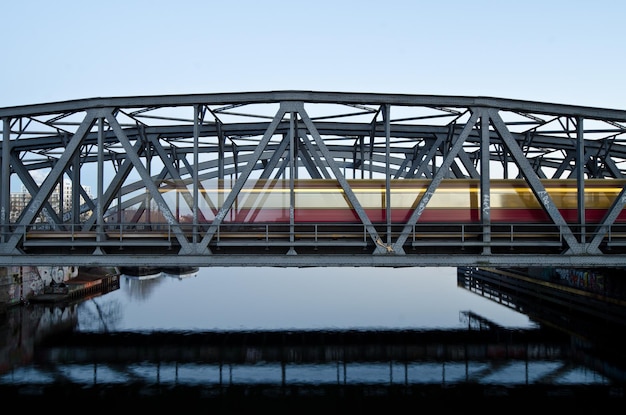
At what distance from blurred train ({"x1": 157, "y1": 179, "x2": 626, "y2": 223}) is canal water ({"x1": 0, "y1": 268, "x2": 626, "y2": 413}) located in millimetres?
8108

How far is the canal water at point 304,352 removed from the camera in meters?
25.5

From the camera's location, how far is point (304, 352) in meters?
32.8

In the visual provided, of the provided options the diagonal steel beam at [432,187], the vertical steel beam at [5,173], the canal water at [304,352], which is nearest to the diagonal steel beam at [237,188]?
the diagonal steel beam at [432,187]

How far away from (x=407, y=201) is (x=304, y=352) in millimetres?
11803

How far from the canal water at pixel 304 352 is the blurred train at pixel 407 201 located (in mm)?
8108

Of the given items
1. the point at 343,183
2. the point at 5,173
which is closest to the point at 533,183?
the point at 343,183

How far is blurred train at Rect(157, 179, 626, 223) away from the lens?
87.5ft

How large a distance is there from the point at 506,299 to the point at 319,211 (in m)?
35.2

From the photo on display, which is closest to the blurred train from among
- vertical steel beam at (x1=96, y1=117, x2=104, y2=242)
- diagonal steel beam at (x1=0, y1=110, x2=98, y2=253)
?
vertical steel beam at (x1=96, y1=117, x2=104, y2=242)

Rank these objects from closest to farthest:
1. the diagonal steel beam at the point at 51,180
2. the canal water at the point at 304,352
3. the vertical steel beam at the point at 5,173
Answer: the diagonal steel beam at the point at 51,180, the vertical steel beam at the point at 5,173, the canal water at the point at 304,352

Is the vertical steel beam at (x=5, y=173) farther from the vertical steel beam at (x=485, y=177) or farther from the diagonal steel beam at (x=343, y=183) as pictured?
the vertical steel beam at (x=485, y=177)

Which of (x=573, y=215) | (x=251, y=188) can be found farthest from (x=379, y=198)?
(x=573, y=215)

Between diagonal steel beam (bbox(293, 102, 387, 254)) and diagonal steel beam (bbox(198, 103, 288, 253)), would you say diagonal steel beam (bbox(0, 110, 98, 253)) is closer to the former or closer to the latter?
diagonal steel beam (bbox(198, 103, 288, 253))

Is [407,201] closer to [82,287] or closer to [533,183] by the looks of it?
[533,183]
